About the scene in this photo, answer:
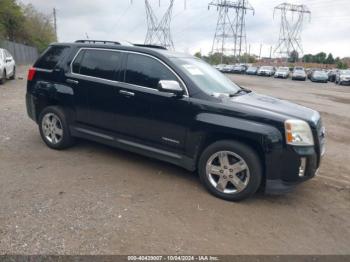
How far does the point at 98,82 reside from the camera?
511 cm

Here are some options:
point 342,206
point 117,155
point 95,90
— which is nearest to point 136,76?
point 95,90

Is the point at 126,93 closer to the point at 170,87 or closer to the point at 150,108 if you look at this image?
the point at 150,108

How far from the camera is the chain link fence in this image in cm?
3309

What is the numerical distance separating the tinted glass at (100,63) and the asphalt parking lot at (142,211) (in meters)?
1.35

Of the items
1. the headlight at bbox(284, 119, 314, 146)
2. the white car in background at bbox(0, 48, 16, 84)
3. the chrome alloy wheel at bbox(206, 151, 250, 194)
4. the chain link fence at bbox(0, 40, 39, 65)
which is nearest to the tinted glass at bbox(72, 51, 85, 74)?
the chrome alloy wheel at bbox(206, 151, 250, 194)

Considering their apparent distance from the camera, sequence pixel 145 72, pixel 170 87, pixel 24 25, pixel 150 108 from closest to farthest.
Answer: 1. pixel 170 87
2. pixel 150 108
3. pixel 145 72
4. pixel 24 25

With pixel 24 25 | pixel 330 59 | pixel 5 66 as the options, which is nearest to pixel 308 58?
pixel 330 59

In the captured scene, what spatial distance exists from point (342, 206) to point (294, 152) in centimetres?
109

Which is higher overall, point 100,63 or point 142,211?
point 100,63

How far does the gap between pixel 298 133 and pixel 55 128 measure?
3849 millimetres

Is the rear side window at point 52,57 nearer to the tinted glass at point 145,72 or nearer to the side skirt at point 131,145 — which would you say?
the side skirt at point 131,145

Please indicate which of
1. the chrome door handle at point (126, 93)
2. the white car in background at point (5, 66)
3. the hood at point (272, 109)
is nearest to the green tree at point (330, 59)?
the white car in background at point (5, 66)

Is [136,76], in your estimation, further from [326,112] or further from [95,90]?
[326,112]

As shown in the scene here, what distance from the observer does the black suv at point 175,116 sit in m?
4.00
